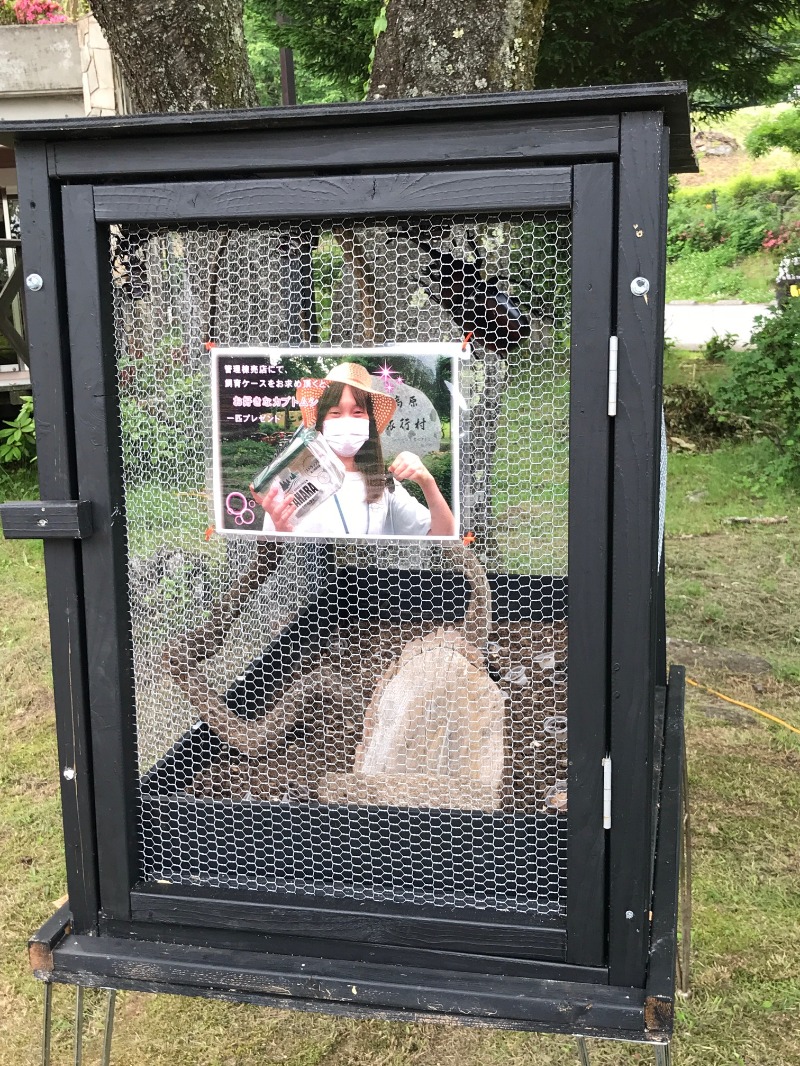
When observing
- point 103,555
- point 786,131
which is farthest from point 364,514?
point 786,131

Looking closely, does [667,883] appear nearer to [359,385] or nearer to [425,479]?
[425,479]

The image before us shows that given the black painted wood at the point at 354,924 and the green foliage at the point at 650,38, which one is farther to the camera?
the green foliage at the point at 650,38

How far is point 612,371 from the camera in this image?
1228 mm

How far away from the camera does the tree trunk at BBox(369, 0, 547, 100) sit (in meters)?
3.07

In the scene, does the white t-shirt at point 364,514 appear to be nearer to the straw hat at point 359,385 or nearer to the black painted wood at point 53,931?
the straw hat at point 359,385

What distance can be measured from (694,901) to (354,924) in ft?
5.90

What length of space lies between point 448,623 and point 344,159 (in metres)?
0.69

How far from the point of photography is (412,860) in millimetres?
1438

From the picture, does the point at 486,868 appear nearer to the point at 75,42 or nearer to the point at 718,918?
the point at 718,918

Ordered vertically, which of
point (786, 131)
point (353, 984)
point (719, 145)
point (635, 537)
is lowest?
point (353, 984)

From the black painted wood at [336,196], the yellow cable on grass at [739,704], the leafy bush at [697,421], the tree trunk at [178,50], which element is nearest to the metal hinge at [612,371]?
the black painted wood at [336,196]

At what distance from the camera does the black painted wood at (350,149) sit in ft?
3.92

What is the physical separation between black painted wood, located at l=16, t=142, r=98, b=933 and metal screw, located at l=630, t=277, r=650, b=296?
755 millimetres

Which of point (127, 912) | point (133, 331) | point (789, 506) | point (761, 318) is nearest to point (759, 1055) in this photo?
point (127, 912)
